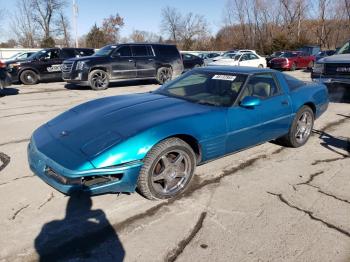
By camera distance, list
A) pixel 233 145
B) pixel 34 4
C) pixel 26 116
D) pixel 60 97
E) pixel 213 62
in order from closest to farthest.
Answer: pixel 233 145 < pixel 26 116 < pixel 60 97 < pixel 213 62 < pixel 34 4

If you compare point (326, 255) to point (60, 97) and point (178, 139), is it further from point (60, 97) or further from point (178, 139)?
point (60, 97)

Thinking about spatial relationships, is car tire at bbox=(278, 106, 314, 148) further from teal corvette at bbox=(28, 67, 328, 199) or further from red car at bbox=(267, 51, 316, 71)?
red car at bbox=(267, 51, 316, 71)

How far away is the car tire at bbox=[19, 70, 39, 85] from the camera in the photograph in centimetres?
1443

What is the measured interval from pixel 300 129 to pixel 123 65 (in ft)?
29.2

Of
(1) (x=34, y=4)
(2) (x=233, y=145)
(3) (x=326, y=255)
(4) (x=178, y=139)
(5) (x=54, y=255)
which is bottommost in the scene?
(3) (x=326, y=255)

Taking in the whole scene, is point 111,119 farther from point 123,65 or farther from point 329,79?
point 123,65

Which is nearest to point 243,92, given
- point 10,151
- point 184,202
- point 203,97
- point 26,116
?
point 203,97

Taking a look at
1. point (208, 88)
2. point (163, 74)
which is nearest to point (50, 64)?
point (163, 74)

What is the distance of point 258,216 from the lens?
11.0 feet

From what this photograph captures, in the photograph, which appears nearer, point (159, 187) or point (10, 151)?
point (159, 187)

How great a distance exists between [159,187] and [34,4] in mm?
57428

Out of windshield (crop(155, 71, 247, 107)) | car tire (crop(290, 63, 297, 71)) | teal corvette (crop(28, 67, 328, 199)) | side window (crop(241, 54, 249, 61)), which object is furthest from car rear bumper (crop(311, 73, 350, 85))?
car tire (crop(290, 63, 297, 71))

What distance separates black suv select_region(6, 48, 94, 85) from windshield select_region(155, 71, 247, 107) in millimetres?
11426

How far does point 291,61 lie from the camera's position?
2238 cm
